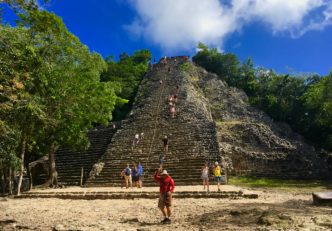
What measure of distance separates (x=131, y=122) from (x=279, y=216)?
70.9ft

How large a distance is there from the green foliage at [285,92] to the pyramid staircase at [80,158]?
50.2ft

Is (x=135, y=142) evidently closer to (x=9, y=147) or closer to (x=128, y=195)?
(x=128, y=195)

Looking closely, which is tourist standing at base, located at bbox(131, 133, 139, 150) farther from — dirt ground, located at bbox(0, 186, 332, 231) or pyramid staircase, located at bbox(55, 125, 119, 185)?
dirt ground, located at bbox(0, 186, 332, 231)

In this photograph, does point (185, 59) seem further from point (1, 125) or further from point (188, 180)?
point (1, 125)

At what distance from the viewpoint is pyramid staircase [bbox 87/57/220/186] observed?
19641 millimetres

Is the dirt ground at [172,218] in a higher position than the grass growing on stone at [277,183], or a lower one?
lower

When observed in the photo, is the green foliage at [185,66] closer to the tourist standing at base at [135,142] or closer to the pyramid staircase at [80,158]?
the pyramid staircase at [80,158]

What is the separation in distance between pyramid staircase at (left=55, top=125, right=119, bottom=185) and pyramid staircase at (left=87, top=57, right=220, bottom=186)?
47.2 inches

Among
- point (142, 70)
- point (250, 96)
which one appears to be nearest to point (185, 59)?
point (142, 70)

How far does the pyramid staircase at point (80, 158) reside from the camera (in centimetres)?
2206

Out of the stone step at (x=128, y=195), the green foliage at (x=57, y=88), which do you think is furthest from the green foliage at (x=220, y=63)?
the stone step at (x=128, y=195)

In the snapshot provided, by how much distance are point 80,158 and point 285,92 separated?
23.1m

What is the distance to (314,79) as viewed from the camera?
3694 centimetres

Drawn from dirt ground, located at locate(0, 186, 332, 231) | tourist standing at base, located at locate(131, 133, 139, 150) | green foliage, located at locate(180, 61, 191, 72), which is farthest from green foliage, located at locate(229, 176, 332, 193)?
green foliage, located at locate(180, 61, 191, 72)
